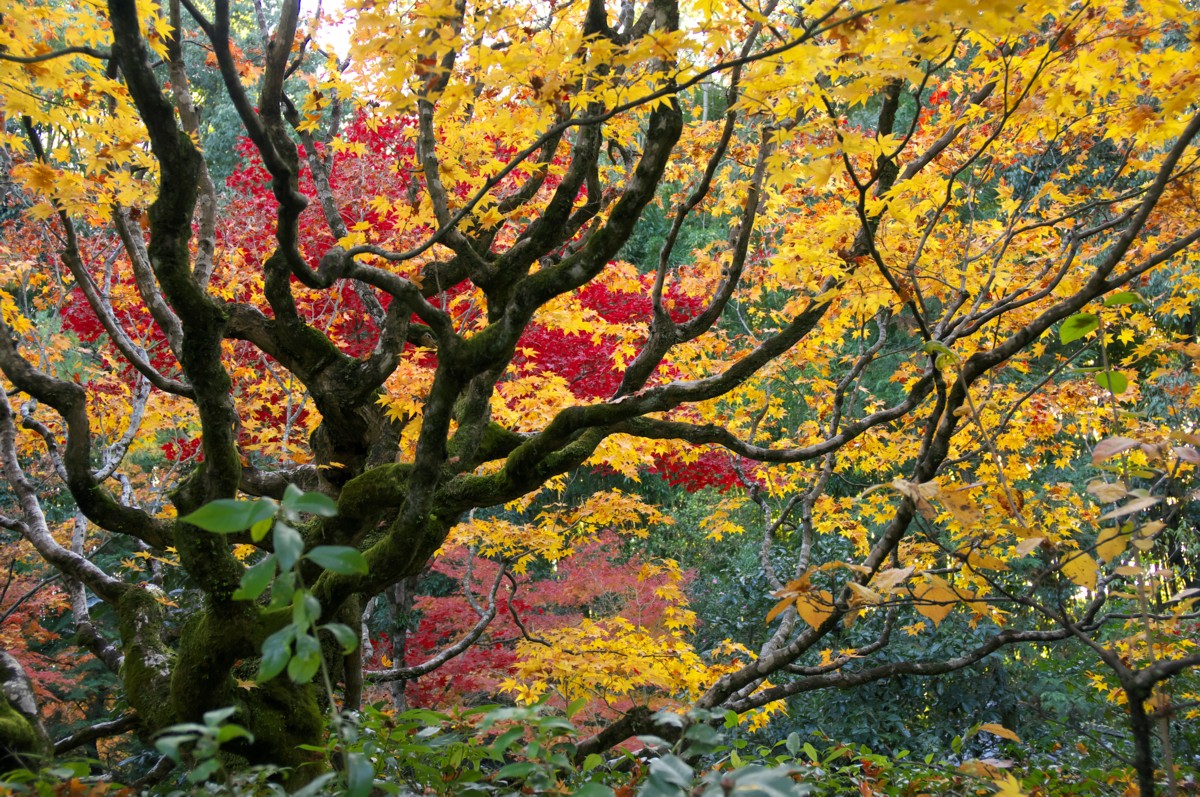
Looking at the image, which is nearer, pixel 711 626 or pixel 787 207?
pixel 787 207

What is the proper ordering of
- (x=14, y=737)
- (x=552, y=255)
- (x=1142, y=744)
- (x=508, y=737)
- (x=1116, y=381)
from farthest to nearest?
(x=552, y=255), (x=14, y=737), (x=1116, y=381), (x=1142, y=744), (x=508, y=737)

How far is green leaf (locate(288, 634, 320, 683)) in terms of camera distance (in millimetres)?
867

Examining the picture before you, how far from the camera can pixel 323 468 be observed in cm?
410

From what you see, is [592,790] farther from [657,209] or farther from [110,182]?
[657,209]

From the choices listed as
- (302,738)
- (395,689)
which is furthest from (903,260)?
(395,689)

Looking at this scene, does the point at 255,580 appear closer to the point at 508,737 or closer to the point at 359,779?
the point at 359,779

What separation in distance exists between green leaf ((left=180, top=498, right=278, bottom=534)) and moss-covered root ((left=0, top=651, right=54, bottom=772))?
1044 mm

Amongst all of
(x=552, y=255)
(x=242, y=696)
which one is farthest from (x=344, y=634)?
(x=552, y=255)

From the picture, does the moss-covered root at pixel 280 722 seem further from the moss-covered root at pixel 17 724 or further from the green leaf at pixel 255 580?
the green leaf at pixel 255 580

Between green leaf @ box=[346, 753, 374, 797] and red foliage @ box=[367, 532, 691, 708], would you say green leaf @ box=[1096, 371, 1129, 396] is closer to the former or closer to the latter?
green leaf @ box=[346, 753, 374, 797]

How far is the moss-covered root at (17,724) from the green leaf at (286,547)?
1.11m

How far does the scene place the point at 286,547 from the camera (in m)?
0.82

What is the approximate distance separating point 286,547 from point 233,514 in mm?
93

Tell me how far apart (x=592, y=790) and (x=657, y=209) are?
10.9m
